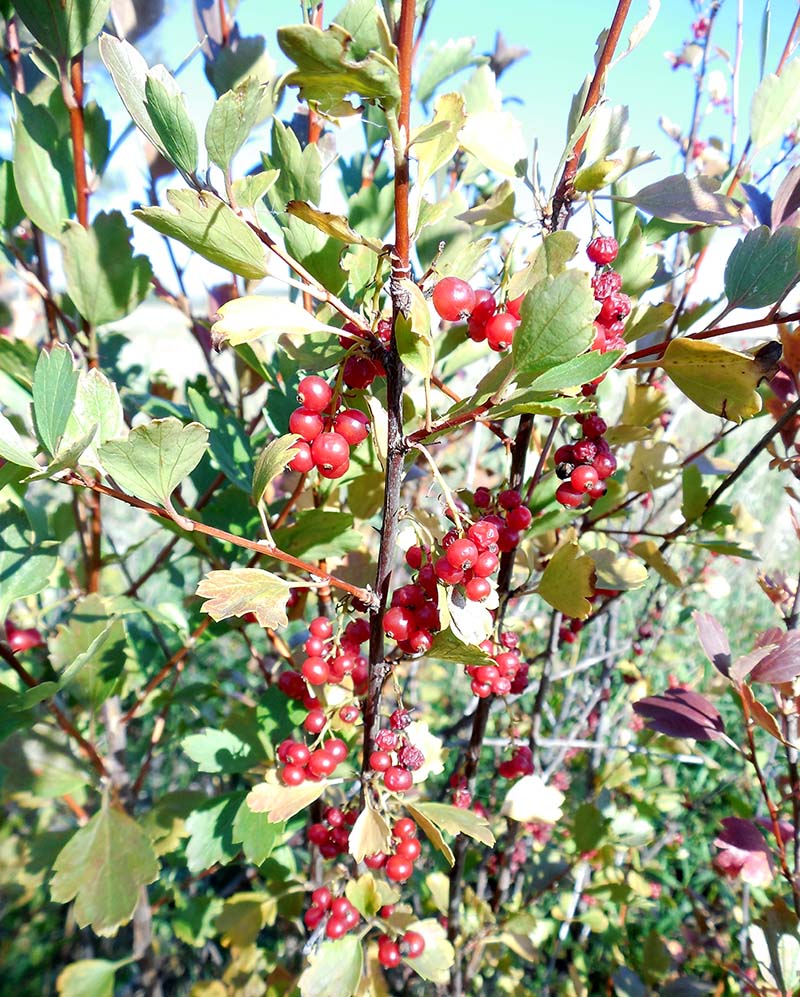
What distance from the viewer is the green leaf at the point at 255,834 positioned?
78 centimetres

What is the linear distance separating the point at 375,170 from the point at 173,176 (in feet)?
1.02

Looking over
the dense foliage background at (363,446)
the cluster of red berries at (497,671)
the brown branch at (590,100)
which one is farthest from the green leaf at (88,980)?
the brown branch at (590,100)

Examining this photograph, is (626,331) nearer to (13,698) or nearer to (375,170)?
(375,170)

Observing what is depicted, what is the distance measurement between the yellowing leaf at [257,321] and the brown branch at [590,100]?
26cm

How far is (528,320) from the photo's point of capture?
45cm

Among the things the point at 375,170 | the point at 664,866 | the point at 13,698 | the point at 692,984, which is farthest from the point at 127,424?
the point at 664,866

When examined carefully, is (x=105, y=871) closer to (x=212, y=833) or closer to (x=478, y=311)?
(x=212, y=833)

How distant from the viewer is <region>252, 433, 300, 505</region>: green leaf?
529 mm

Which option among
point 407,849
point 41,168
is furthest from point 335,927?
point 41,168

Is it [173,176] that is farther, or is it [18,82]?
[173,176]

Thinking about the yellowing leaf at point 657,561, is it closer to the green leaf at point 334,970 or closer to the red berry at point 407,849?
the red berry at point 407,849

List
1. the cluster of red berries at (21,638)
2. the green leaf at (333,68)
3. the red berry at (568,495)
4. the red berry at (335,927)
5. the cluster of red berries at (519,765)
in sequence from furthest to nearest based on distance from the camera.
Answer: the cluster of red berries at (21,638)
the cluster of red berries at (519,765)
the red berry at (335,927)
the red berry at (568,495)
the green leaf at (333,68)

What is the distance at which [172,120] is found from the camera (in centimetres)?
47

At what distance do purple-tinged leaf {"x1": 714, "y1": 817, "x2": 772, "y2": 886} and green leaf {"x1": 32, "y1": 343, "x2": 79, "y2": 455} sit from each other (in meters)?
0.85
